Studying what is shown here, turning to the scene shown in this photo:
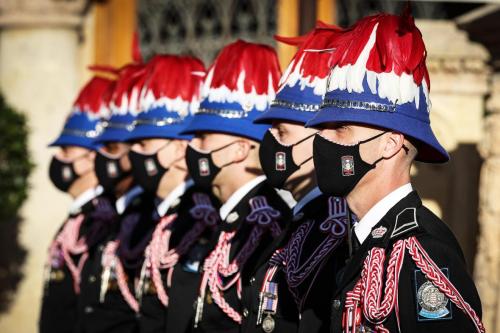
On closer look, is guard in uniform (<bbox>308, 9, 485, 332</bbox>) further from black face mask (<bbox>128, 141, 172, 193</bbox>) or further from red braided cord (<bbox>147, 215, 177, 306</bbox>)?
black face mask (<bbox>128, 141, 172, 193</bbox>)

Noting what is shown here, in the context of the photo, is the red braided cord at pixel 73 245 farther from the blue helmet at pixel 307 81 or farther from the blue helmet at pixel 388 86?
the blue helmet at pixel 388 86

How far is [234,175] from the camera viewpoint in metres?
5.13

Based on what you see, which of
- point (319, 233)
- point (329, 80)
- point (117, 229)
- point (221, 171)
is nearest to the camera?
point (329, 80)

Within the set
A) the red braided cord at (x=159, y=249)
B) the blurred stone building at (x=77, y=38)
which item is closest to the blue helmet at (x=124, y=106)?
the red braided cord at (x=159, y=249)

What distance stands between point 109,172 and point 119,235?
1.47ft

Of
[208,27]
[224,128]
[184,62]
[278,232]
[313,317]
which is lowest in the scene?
[313,317]

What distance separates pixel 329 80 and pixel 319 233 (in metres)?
0.69

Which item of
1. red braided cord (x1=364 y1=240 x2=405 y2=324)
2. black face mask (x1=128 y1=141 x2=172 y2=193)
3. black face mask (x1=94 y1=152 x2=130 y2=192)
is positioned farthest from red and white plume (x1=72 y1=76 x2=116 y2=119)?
red braided cord (x1=364 y1=240 x2=405 y2=324)

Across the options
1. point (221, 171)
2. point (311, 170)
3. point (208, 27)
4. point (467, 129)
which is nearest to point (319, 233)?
point (311, 170)

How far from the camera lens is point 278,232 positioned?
4781 millimetres

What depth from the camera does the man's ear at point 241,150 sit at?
514 centimetres

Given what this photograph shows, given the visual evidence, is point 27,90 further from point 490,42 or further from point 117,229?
point 490,42

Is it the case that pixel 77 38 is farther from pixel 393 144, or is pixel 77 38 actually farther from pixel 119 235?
pixel 393 144

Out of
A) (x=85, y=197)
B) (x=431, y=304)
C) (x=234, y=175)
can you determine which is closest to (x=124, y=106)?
(x=85, y=197)
